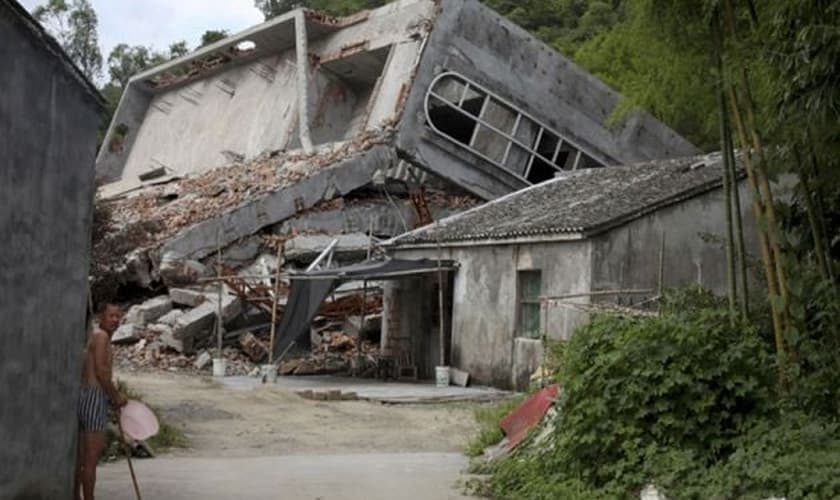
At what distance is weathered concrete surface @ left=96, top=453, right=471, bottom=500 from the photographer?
27.1 ft

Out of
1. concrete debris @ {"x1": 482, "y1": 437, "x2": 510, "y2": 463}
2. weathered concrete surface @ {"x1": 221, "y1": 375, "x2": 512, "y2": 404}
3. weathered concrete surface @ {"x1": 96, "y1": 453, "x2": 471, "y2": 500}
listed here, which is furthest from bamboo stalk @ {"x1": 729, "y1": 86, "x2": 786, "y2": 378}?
weathered concrete surface @ {"x1": 221, "y1": 375, "x2": 512, "y2": 404}

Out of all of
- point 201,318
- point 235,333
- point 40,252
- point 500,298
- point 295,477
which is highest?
point 500,298

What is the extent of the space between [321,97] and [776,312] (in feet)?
78.6

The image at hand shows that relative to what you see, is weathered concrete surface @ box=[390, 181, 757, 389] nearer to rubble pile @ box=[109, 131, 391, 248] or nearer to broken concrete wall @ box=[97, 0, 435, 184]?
rubble pile @ box=[109, 131, 391, 248]

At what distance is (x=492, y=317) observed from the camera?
19.3 metres

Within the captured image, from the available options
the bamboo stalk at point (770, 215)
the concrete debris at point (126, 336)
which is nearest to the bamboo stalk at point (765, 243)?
the bamboo stalk at point (770, 215)

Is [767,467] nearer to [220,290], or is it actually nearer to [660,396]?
[660,396]

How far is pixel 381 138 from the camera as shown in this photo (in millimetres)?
26891

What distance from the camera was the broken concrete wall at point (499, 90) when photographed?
27.3m

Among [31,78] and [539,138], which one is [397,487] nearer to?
[31,78]

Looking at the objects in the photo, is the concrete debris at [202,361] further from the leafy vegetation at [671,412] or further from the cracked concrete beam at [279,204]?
the leafy vegetation at [671,412]

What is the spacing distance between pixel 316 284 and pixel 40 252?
1340cm

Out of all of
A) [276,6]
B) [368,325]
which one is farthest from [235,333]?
[276,6]

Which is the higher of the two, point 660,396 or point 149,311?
point 149,311
